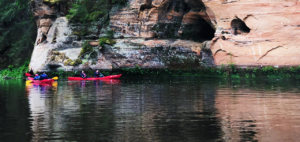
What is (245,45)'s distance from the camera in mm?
29328

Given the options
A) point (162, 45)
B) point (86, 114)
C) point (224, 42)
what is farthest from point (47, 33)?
point (86, 114)

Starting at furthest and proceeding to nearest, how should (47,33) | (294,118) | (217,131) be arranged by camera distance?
(47,33) < (294,118) < (217,131)

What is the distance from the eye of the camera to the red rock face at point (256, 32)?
2722 cm

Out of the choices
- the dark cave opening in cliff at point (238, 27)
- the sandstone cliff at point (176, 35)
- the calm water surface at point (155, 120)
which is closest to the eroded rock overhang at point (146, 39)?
the sandstone cliff at point (176, 35)

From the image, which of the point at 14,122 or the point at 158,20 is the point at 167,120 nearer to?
the point at 14,122

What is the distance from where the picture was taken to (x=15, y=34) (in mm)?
44094

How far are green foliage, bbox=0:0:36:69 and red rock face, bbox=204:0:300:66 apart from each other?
75.9 feet

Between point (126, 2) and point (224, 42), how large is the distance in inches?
395

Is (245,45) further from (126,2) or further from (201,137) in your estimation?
(201,137)

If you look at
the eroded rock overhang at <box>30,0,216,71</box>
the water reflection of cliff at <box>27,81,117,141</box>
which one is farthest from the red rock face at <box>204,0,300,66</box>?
the water reflection of cliff at <box>27,81,117,141</box>

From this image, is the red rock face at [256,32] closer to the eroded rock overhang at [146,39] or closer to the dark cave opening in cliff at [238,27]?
the dark cave opening in cliff at [238,27]

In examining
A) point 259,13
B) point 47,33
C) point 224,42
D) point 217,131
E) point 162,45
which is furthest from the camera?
point 47,33

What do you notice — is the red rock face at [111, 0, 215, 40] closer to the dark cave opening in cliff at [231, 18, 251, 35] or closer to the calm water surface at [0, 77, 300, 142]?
the dark cave opening in cliff at [231, 18, 251, 35]

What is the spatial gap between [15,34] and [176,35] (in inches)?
839
